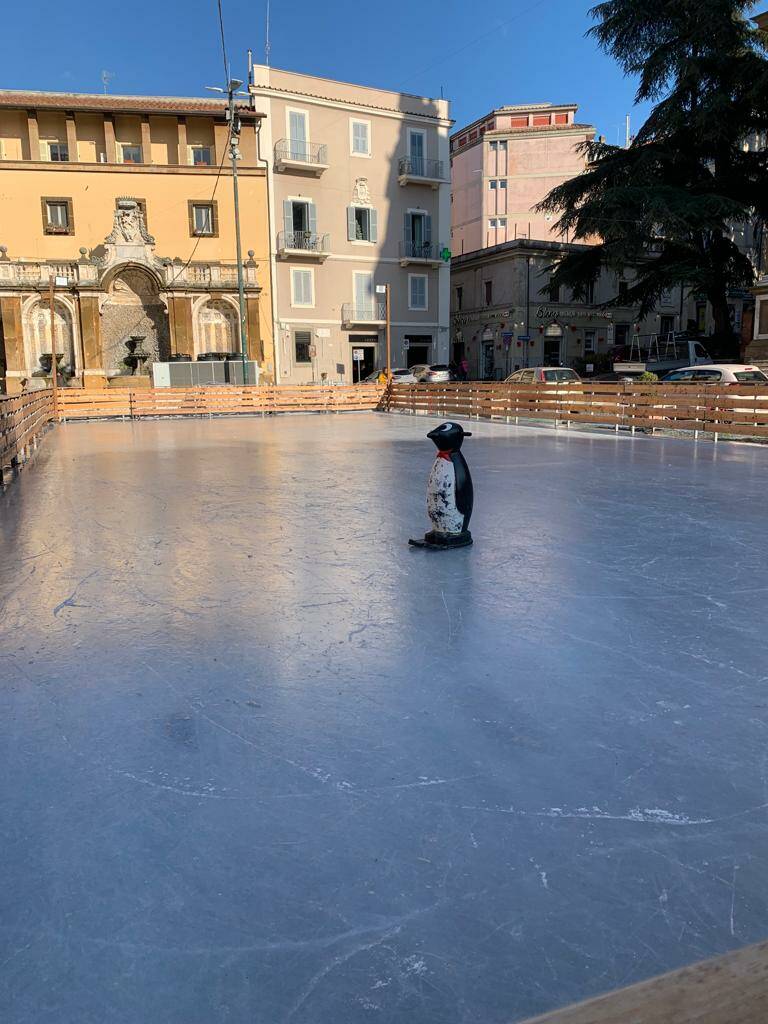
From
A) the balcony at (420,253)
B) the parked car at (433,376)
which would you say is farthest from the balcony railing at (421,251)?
the parked car at (433,376)

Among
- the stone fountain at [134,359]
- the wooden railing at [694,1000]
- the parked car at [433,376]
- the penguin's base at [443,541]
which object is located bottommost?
the penguin's base at [443,541]

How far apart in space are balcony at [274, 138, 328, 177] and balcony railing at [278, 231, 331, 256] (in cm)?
301

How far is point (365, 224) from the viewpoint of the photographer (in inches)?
1521

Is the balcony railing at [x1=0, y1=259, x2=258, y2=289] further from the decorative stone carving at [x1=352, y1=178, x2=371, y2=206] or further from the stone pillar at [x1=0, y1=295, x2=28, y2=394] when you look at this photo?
the decorative stone carving at [x1=352, y1=178, x2=371, y2=206]

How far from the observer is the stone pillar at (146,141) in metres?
35.1

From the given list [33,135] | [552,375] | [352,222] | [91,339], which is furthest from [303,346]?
[552,375]

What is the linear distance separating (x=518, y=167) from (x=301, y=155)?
873 inches

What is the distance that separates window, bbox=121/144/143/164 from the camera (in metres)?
35.5

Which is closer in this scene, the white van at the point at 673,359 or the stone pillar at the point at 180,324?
the white van at the point at 673,359

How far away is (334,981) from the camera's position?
5.45 feet

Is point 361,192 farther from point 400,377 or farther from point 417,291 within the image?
point 400,377

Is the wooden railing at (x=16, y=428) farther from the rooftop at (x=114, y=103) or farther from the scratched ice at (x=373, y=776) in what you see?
the rooftop at (x=114, y=103)

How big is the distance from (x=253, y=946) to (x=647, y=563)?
13.8ft

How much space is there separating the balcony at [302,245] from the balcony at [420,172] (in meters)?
5.54
